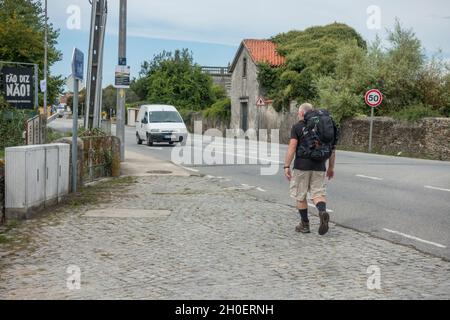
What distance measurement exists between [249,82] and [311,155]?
44475mm

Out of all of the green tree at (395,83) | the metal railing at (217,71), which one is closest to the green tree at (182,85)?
the metal railing at (217,71)

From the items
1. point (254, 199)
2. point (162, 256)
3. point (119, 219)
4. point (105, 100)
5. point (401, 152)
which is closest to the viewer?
point (162, 256)

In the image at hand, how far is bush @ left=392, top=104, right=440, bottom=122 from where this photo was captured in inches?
1121

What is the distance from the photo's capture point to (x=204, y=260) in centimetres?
682

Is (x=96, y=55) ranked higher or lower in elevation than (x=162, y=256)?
higher

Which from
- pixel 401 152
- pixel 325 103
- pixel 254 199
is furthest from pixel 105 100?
pixel 254 199

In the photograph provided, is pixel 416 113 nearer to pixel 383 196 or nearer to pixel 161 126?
pixel 161 126

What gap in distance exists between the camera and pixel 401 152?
1139 inches

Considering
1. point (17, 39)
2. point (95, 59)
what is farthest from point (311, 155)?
point (17, 39)

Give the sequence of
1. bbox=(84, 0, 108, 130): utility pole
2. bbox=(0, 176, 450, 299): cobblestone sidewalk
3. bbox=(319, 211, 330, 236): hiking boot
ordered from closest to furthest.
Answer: bbox=(0, 176, 450, 299): cobblestone sidewalk < bbox=(319, 211, 330, 236): hiking boot < bbox=(84, 0, 108, 130): utility pole
